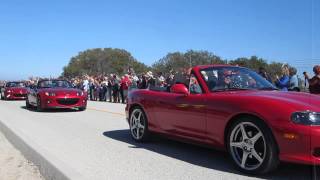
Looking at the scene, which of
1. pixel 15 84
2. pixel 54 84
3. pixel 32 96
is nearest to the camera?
pixel 54 84

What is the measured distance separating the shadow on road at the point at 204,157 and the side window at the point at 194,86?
0.98 m

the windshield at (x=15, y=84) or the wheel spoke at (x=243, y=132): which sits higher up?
the windshield at (x=15, y=84)

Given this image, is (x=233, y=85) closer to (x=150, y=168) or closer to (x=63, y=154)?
(x=150, y=168)

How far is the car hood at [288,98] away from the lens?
204 inches

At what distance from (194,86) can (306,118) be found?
2.16 metres

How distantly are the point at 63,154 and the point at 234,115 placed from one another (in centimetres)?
304

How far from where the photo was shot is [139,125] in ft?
27.4

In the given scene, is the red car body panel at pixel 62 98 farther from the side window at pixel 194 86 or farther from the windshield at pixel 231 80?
the windshield at pixel 231 80

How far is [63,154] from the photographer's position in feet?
24.5

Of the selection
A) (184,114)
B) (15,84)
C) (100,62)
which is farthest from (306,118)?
(100,62)

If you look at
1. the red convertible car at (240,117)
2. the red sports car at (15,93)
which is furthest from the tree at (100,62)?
the red convertible car at (240,117)

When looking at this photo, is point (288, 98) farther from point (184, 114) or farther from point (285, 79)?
point (285, 79)

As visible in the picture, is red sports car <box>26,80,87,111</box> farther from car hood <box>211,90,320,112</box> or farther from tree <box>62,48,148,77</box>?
tree <box>62,48,148,77</box>

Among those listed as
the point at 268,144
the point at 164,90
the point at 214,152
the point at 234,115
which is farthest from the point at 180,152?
the point at 268,144
